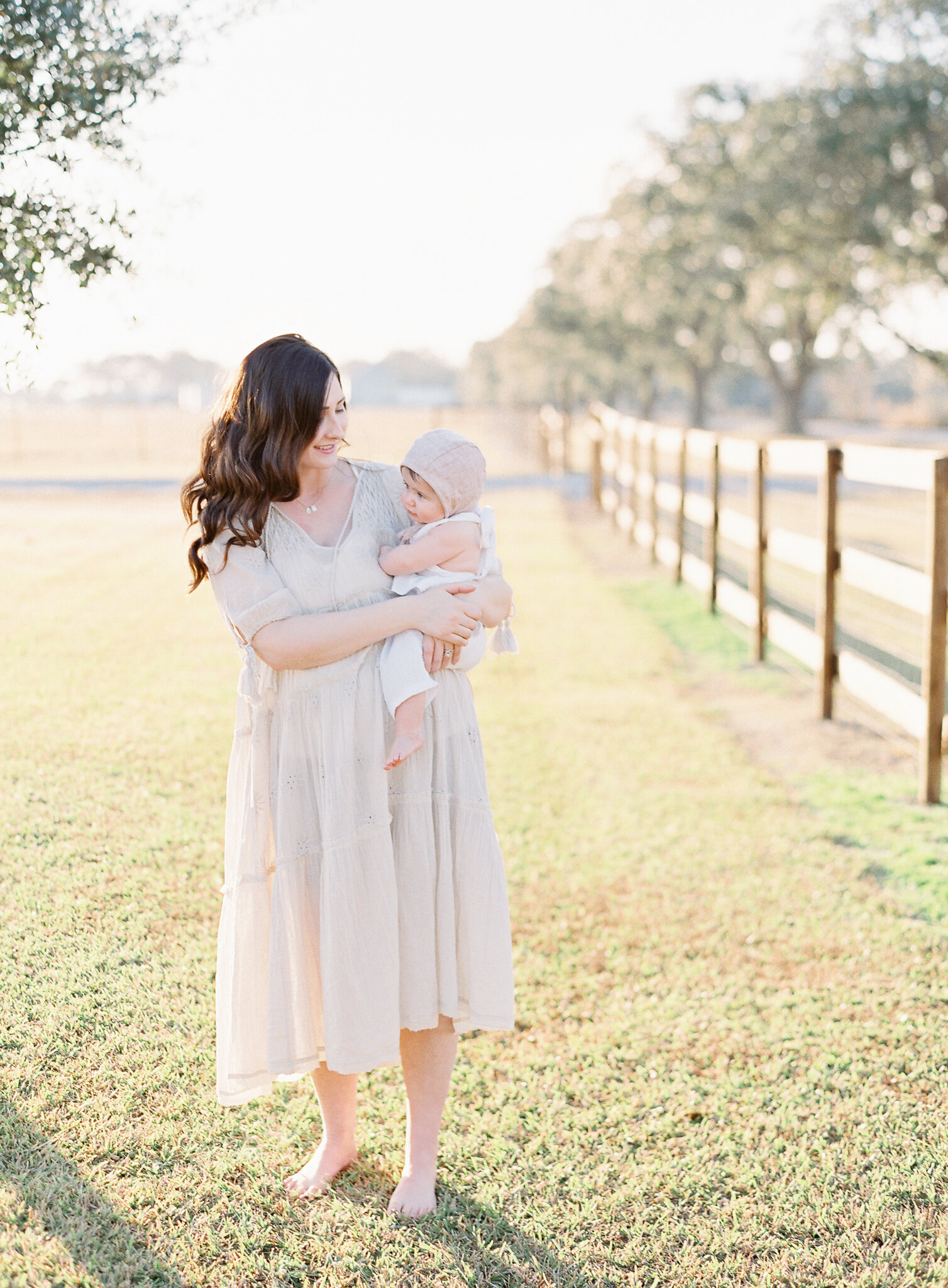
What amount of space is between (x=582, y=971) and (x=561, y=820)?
4.06ft

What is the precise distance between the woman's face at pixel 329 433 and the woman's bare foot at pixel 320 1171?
4.49 feet

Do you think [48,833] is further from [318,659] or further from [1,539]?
[1,539]

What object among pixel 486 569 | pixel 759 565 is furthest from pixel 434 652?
pixel 759 565

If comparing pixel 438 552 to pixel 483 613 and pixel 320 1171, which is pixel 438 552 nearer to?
pixel 483 613

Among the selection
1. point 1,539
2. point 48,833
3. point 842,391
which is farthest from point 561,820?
point 842,391

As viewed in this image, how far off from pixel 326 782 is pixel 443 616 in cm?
37

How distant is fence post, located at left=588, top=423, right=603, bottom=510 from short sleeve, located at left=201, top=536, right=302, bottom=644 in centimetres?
1504

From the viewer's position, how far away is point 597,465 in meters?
17.6

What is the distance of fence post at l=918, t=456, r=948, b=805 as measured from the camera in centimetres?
452

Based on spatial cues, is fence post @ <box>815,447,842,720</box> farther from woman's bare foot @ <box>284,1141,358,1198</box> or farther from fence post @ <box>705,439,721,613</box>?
woman's bare foot @ <box>284,1141,358,1198</box>

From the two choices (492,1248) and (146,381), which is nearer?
(492,1248)

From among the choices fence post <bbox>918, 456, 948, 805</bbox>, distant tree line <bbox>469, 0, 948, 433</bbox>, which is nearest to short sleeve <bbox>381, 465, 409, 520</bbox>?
fence post <bbox>918, 456, 948, 805</bbox>

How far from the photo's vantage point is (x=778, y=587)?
10680 millimetres

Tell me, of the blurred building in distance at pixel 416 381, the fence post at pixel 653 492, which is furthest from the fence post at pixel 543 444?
the blurred building in distance at pixel 416 381
